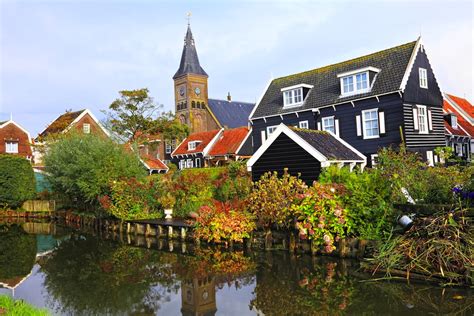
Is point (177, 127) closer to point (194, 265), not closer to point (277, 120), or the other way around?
point (277, 120)

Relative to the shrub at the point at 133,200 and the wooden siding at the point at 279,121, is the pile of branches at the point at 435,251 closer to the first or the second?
the shrub at the point at 133,200

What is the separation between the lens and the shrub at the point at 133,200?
20.1m

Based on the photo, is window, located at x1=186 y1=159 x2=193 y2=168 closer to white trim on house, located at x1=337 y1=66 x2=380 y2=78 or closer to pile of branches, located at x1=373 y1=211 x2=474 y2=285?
white trim on house, located at x1=337 y1=66 x2=380 y2=78

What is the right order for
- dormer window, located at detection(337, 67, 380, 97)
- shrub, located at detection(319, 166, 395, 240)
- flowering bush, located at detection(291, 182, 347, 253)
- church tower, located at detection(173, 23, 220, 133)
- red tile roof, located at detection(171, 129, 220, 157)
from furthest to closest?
church tower, located at detection(173, 23, 220, 133)
red tile roof, located at detection(171, 129, 220, 157)
dormer window, located at detection(337, 67, 380, 97)
flowering bush, located at detection(291, 182, 347, 253)
shrub, located at detection(319, 166, 395, 240)

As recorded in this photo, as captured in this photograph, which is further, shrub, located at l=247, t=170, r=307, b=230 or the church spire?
the church spire

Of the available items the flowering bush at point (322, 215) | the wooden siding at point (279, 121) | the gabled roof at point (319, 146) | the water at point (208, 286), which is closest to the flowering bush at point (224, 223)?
the water at point (208, 286)

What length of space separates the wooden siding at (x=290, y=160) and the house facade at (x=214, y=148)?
72.4ft

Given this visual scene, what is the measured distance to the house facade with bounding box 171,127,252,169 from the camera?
41.4 meters

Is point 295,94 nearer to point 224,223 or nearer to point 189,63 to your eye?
point 224,223

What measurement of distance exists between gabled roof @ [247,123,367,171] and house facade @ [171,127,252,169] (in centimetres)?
2210

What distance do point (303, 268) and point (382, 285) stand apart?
2.46 meters

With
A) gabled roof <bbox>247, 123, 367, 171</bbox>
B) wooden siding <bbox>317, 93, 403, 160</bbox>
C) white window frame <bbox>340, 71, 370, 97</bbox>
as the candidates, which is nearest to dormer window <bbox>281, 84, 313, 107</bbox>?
wooden siding <bbox>317, 93, 403, 160</bbox>

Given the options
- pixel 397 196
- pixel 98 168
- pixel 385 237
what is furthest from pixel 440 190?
pixel 98 168

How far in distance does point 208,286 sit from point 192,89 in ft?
195
